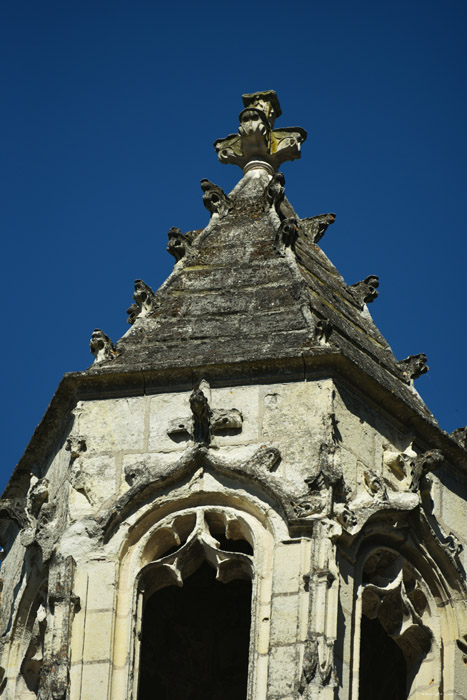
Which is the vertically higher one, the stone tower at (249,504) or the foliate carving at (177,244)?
the foliate carving at (177,244)

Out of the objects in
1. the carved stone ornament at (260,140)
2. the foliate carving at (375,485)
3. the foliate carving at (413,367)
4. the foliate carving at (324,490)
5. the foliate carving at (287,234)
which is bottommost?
the foliate carving at (324,490)

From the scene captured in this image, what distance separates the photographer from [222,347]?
67.6 ft

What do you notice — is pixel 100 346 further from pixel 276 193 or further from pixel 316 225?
pixel 316 225

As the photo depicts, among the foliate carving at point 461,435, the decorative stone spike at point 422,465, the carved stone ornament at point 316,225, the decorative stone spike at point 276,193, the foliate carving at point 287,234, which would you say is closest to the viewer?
the decorative stone spike at point 422,465

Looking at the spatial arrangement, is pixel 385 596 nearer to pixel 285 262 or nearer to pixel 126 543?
pixel 126 543

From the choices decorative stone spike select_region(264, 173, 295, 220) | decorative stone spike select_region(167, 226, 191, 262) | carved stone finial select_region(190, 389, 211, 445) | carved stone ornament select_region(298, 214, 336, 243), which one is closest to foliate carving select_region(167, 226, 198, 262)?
decorative stone spike select_region(167, 226, 191, 262)

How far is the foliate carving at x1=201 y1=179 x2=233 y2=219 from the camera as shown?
23203 millimetres

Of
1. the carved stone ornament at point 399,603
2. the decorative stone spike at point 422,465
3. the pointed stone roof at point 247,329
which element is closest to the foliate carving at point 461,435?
the pointed stone roof at point 247,329

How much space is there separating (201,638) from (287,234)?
3.63 m

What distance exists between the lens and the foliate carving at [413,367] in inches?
867

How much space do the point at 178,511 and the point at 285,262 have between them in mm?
3121

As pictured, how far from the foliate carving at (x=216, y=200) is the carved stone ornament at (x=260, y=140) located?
4.28 ft

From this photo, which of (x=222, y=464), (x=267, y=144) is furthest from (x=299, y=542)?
(x=267, y=144)

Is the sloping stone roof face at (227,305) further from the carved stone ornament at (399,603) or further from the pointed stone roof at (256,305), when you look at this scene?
the carved stone ornament at (399,603)
